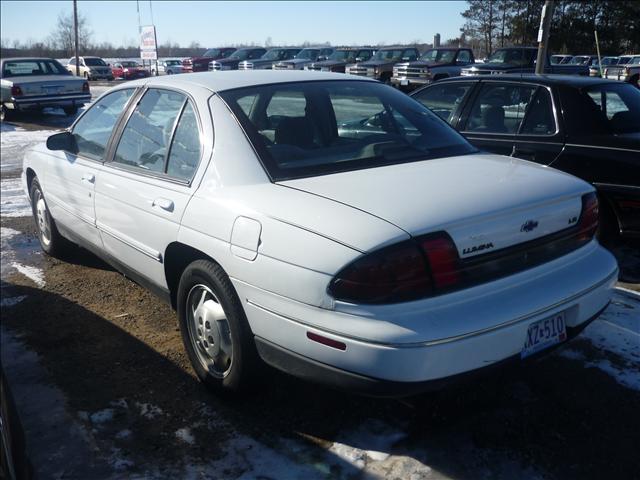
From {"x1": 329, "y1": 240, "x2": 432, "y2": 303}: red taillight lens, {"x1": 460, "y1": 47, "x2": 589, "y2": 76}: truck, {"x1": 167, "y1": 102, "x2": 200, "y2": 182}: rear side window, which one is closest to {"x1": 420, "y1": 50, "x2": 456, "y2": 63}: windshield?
{"x1": 460, "y1": 47, "x2": 589, "y2": 76}: truck

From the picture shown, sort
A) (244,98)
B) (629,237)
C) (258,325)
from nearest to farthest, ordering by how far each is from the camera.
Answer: (258,325) < (244,98) < (629,237)

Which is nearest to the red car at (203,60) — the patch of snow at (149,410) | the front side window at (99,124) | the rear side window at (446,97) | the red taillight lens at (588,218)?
the rear side window at (446,97)

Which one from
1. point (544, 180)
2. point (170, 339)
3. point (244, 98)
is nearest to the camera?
point (544, 180)

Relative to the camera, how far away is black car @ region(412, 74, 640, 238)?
4.86 meters

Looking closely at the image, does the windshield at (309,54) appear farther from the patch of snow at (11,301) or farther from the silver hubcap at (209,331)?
the silver hubcap at (209,331)

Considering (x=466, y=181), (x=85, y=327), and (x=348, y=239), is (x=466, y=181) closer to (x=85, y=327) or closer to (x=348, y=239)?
(x=348, y=239)

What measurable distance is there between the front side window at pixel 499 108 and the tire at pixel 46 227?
3.89 meters

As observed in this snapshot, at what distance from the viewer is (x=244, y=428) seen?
3.03 meters

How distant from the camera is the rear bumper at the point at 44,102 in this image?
16422 mm

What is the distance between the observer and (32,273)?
17.7 ft

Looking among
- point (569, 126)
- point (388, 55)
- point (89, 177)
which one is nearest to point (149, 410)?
point (89, 177)

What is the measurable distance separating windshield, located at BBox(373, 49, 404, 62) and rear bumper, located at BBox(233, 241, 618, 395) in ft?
87.8

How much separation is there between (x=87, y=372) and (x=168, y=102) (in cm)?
167

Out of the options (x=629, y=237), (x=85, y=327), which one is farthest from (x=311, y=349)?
(x=629, y=237)
